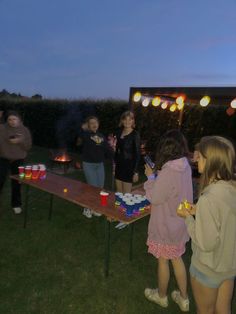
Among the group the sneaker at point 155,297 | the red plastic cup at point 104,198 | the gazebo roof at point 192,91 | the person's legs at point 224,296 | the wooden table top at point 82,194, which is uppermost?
the gazebo roof at point 192,91

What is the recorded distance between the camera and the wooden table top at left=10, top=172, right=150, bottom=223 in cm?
328

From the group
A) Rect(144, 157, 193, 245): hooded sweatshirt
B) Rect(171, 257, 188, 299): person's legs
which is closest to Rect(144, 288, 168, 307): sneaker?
Rect(171, 257, 188, 299): person's legs

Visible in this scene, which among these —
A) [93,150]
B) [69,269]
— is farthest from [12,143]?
[69,269]

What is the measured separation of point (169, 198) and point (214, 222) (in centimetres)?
89

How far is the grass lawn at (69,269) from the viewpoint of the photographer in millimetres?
3197

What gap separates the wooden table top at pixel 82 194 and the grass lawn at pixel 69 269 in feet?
3.06

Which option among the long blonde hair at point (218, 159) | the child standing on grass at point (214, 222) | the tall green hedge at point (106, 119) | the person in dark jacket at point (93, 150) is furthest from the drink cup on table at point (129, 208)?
the tall green hedge at point (106, 119)

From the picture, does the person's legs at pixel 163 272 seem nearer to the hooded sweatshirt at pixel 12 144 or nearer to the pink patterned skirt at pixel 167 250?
the pink patterned skirt at pixel 167 250

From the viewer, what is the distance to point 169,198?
273 centimetres

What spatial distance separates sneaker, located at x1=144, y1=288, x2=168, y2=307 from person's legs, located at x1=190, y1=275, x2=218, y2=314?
3.79 feet

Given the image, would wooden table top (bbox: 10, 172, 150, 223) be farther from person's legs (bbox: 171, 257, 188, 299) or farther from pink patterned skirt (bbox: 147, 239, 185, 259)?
person's legs (bbox: 171, 257, 188, 299)

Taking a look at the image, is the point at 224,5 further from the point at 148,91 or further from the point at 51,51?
the point at 51,51

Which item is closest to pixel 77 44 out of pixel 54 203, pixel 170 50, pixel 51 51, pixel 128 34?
pixel 51 51

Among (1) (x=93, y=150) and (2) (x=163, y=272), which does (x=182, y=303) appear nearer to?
(2) (x=163, y=272)
